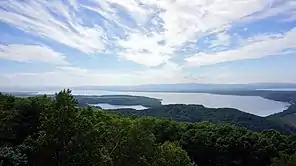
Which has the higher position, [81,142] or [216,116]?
[81,142]

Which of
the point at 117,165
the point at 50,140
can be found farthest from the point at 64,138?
the point at 117,165

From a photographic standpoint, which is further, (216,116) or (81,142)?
(216,116)

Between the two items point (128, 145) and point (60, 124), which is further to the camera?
point (128, 145)

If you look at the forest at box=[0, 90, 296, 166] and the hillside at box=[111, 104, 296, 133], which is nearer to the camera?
the forest at box=[0, 90, 296, 166]

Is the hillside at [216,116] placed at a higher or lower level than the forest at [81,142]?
lower

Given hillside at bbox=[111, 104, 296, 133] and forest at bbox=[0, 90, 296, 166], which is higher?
forest at bbox=[0, 90, 296, 166]

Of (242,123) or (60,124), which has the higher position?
(60,124)

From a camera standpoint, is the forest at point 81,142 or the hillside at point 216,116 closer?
the forest at point 81,142

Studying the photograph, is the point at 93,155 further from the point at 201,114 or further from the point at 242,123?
the point at 201,114
